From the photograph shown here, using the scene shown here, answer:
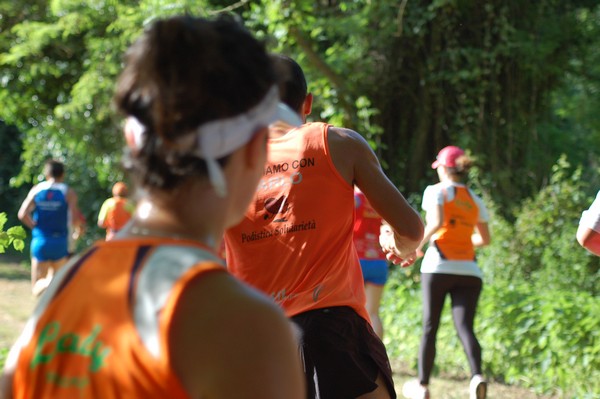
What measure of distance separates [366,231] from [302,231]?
14.5 feet

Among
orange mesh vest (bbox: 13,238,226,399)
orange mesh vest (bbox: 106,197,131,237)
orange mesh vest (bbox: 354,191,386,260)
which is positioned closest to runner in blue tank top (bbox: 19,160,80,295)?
orange mesh vest (bbox: 106,197,131,237)

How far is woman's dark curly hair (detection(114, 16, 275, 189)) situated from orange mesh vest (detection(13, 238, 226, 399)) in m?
0.13

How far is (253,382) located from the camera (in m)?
1.37

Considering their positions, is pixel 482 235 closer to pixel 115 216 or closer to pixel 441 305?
pixel 441 305

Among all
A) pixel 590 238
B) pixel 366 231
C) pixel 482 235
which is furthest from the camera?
pixel 366 231

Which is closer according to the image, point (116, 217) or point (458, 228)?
point (458, 228)

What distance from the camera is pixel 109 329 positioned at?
1414 millimetres

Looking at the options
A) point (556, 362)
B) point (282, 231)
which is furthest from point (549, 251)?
point (282, 231)

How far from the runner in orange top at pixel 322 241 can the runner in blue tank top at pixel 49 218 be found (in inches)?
319

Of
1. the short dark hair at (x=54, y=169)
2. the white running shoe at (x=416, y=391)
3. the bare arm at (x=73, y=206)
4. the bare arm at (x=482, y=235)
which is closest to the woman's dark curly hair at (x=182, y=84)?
the white running shoe at (x=416, y=391)

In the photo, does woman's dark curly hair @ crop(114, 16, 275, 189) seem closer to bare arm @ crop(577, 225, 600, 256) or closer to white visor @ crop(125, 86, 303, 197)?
white visor @ crop(125, 86, 303, 197)

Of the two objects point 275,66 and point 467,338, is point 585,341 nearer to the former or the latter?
point 467,338

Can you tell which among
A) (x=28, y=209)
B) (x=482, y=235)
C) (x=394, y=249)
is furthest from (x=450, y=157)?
(x=28, y=209)

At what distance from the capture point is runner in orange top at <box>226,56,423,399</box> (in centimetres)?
323
